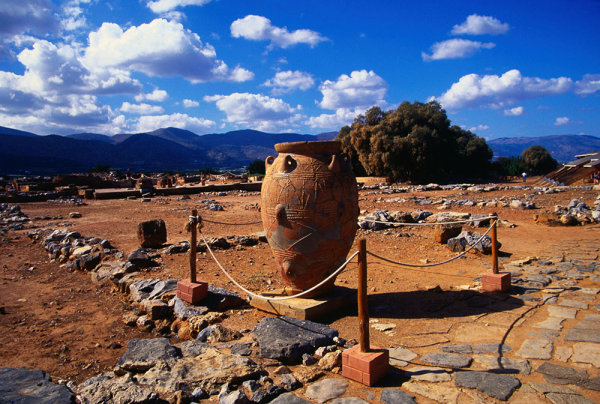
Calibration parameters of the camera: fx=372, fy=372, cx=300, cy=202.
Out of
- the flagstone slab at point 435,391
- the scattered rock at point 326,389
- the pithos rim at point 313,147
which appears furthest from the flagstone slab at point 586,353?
the pithos rim at point 313,147

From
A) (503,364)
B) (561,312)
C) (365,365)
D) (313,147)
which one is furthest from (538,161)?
(365,365)

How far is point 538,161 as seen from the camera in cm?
4419

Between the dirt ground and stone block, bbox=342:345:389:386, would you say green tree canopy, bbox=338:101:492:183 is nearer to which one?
the dirt ground

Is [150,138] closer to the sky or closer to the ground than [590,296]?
closer to the sky

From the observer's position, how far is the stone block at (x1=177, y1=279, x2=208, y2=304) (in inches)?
206

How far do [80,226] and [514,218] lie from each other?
13757 mm

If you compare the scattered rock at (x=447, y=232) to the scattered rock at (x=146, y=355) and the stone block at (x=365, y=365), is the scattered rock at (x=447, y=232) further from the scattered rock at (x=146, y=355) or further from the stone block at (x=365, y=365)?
the scattered rock at (x=146, y=355)

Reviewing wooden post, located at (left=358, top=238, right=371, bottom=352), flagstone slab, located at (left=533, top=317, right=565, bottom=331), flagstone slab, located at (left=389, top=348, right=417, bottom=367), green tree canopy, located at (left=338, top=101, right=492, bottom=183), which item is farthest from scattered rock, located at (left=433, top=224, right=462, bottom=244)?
green tree canopy, located at (left=338, top=101, right=492, bottom=183)

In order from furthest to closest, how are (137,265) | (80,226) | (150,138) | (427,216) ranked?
(150,138) < (80,226) < (427,216) < (137,265)

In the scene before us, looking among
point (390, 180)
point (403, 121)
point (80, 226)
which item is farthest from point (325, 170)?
point (403, 121)

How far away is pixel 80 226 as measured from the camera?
1226cm

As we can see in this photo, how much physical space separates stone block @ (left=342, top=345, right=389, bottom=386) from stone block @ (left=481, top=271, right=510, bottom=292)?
9.58 ft

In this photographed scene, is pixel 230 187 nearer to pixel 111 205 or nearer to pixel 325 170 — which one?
pixel 111 205

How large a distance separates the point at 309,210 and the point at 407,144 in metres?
25.5
